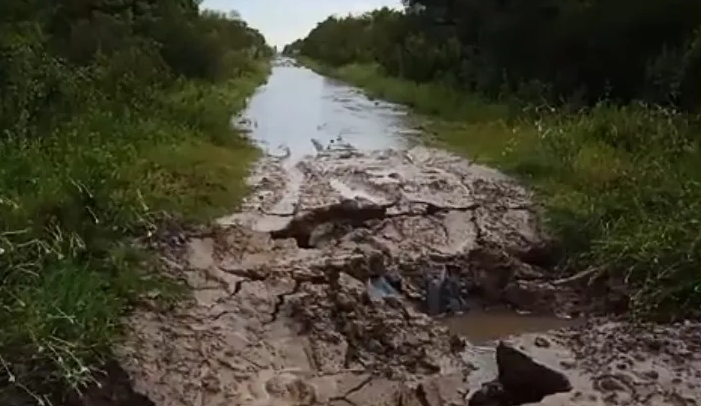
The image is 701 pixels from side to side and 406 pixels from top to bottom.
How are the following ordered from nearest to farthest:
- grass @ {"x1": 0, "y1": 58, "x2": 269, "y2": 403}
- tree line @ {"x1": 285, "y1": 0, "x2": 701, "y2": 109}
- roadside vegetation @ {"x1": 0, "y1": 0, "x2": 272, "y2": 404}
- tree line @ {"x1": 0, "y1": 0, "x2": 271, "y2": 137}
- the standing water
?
grass @ {"x1": 0, "y1": 58, "x2": 269, "y2": 403} < roadside vegetation @ {"x1": 0, "y1": 0, "x2": 272, "y2": 404} < the standing water < tree line @ {"x1": 0, "y1": 0, "x2": 271, "y2": 137} < tree line @ {"x1": 285, "y1": 0, "x2": 701, "y2": 109}

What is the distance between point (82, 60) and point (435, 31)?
9710 millimetres

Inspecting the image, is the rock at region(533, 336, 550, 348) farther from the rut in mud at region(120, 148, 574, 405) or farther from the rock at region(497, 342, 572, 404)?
the rut in mud at region(120, 148, 574, 405)

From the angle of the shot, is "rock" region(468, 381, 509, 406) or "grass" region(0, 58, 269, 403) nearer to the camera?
"grass" region(0, 58, 269, 403)

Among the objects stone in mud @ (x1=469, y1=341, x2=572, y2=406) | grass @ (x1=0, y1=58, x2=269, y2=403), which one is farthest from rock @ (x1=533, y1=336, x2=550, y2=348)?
grass @ (x1=0, y1=58, x2=269, y2=403)

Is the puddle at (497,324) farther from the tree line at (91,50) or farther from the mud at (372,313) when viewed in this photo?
the tree line at (91,50)

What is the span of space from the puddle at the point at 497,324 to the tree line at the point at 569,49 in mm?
5804

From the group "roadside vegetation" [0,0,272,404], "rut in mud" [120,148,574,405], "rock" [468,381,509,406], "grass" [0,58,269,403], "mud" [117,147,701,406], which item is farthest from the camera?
"rock" [468,381,509,406]

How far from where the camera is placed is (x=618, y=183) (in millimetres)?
8305

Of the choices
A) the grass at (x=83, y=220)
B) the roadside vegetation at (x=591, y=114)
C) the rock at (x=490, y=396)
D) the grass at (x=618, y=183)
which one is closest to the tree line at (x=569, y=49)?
the roadside vegetation at (x=591, y=114)

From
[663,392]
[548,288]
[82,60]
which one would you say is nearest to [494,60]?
[82,60]

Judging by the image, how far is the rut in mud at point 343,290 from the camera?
192 inches

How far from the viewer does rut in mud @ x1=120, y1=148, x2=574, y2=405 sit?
488cm

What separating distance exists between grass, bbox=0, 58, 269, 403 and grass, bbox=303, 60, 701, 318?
2946 millimetres

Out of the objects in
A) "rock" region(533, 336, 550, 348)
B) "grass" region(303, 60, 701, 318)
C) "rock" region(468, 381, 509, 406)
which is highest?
"grass" region(303, 60, 701, 318)
